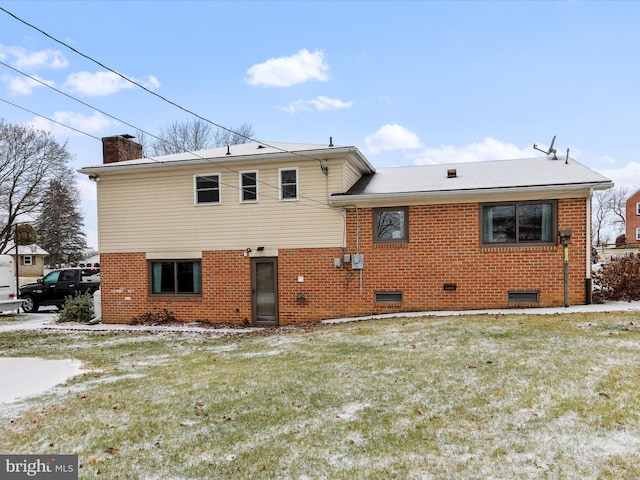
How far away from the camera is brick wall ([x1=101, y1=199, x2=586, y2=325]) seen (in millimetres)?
11375

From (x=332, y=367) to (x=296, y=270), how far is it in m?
6.30

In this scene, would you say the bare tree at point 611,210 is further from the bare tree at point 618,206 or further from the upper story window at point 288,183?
the upper story window at point 288,183

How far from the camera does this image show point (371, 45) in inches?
509

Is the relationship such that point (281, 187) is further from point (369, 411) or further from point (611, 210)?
point (611, 210)

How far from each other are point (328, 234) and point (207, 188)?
417 centimetres

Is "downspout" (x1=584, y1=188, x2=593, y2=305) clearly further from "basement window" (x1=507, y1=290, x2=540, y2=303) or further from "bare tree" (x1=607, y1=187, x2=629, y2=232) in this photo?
"bare tree" (x1=607, y1=187, x2=629, y2=232)

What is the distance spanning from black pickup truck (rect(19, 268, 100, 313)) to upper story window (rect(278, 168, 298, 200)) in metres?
10.9

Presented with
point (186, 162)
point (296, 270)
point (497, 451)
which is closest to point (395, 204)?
point (296, 270)

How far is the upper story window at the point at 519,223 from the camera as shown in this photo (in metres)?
11.5

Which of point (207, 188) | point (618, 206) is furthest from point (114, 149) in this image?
point (618, 206)

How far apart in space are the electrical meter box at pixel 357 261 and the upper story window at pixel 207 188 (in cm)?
466

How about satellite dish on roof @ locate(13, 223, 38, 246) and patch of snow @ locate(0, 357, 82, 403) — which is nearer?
patch of snow @ locate(0, 357, 82, 403)

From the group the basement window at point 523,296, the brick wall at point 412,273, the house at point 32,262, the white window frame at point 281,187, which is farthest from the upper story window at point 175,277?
the house at point 32,262

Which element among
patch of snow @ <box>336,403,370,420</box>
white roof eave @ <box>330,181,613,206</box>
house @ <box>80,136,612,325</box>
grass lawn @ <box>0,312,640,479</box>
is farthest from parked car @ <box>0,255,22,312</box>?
patch of snow @ <box>336,403,370,420</box>
